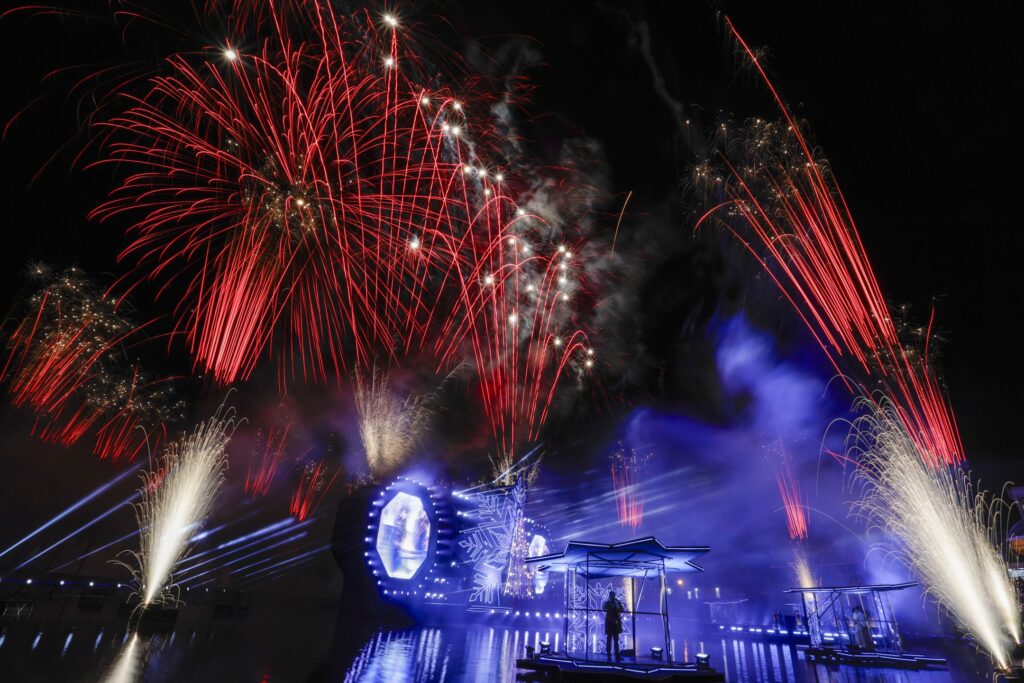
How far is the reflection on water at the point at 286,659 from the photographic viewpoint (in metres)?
9.25

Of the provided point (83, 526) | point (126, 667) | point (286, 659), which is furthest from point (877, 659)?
point (83, 526)

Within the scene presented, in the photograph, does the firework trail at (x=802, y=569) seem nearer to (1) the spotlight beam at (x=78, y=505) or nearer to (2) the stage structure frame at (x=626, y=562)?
(2) the stage structure frame at (x=626, y=562)

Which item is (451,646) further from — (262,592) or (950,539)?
(262,592)

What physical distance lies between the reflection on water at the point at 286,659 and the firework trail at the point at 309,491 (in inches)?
794

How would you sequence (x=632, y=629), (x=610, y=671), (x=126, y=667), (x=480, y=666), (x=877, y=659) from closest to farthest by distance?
1. (x=126, y=667)
2. (x=610, y=671)
3. (x=480, y=666)
4. (x=632, y=629)
5. (x=877, y=659)

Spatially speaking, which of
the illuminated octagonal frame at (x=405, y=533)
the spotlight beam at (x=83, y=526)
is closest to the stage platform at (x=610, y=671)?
the illuminated octagonal frame at (x=405, y=533)

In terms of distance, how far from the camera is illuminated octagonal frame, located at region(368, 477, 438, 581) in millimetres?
22688

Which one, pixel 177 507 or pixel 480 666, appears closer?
pixel 480 666

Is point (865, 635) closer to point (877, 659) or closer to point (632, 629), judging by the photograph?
point (877, 659)

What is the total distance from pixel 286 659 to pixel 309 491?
29.9 metres

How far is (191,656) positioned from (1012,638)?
27.6 m

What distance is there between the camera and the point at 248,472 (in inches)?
1435

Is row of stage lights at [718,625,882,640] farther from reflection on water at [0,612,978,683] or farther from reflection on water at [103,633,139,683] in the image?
reflection on water at [103,633,139,683]

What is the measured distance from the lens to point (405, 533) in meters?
24.4
